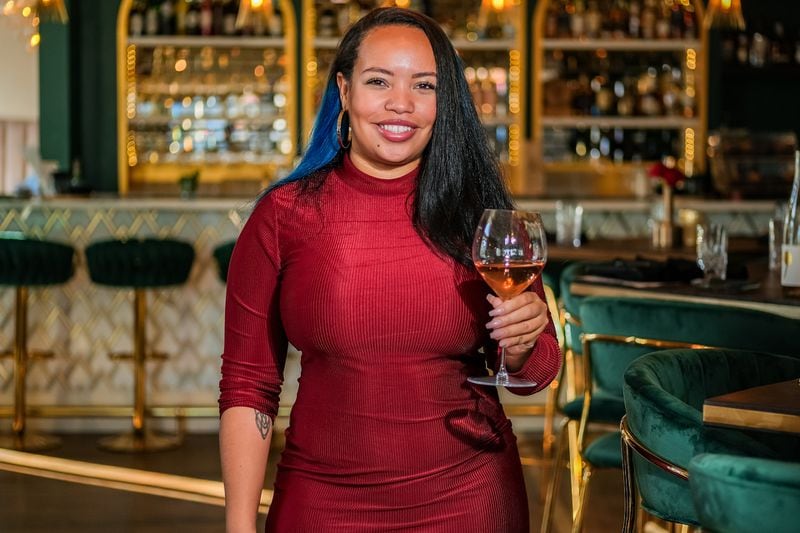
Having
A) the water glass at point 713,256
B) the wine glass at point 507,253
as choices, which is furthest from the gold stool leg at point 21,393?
the wine glass at point 507,253

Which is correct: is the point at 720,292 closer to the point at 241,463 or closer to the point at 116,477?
the point at 241,463

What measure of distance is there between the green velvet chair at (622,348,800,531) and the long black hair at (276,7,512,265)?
1.26 ft

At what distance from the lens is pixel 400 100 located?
1862 mm

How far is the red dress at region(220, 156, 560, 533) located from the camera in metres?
1.84

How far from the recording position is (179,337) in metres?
6.37

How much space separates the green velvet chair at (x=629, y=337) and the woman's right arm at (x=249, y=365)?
1.43 metres

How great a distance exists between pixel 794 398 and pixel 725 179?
5448 mm

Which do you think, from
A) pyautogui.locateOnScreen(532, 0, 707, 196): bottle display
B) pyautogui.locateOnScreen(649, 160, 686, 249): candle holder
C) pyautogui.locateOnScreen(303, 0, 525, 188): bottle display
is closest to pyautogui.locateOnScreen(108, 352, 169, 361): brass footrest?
pyautogui.locateOnScreen(649, 160, 686, 249): candle holder

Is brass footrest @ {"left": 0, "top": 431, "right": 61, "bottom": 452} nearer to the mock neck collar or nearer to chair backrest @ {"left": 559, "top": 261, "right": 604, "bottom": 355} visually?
chair backrest @ {"left": 559, "top": 261, "right": 604, "bottom": 355}

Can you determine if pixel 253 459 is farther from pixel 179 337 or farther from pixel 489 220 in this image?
pixel 179 337

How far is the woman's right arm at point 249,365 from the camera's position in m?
1.91

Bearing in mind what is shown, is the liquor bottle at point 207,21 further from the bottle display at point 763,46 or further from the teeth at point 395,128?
the teeth at point 395,128

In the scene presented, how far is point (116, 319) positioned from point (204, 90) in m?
2.77

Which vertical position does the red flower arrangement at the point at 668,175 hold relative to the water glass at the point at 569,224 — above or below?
above
